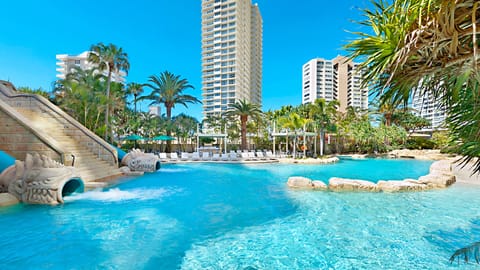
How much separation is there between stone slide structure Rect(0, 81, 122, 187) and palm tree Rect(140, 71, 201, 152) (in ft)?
52.9

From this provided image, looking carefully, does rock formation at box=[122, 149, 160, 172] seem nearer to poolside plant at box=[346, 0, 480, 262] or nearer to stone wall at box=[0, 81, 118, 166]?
stone wall at box=[0, 81, 118, 166]

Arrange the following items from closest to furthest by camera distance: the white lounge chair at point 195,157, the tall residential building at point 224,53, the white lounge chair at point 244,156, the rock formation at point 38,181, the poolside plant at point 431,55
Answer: the poolside plant at point 431,55 → the rock formation at point 38,181 → the white lounge chair at point 195,157 → the white lounge chair at point 244,156 → the tall residential building at point 224,53

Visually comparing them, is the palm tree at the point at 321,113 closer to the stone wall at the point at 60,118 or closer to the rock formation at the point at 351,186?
the rock formation at the point at 351,186

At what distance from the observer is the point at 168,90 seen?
29656 mm

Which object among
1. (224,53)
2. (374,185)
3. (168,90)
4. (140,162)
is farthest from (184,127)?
(224,53)

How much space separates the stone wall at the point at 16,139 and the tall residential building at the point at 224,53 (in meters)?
57.0

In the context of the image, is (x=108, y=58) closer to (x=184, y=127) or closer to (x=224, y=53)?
(x=184, y=127)

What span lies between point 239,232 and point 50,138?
30.4 feet

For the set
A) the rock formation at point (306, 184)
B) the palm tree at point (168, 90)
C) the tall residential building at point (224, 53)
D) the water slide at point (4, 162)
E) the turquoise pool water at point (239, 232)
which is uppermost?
the tall residential building at point (224, 53)

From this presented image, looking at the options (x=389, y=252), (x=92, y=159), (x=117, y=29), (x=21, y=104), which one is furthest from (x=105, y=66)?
(x=389, y=252)

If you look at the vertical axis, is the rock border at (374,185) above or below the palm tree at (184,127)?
below

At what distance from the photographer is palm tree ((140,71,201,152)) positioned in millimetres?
29812

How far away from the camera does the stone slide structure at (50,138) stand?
9.88m

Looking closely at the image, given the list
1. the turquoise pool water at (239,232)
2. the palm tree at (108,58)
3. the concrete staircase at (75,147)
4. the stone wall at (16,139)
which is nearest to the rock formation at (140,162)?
→ the concrete staircase at (75,147)
